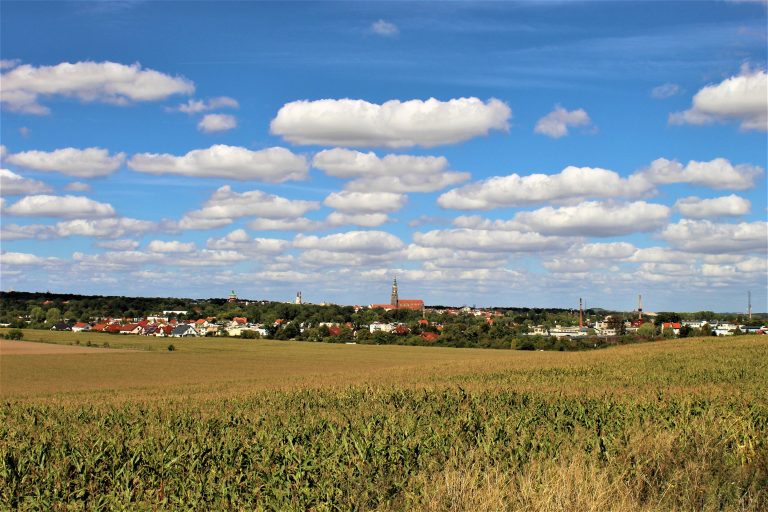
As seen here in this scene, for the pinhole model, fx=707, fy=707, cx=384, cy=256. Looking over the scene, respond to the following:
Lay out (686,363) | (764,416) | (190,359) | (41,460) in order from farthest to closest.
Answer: (190,359), (686,363), (764,416), (41,460)

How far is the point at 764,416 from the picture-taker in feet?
44.6

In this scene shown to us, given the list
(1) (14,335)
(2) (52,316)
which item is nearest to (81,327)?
(2) (52,316)

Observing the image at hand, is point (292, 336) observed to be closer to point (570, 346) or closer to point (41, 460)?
point (570, 346)

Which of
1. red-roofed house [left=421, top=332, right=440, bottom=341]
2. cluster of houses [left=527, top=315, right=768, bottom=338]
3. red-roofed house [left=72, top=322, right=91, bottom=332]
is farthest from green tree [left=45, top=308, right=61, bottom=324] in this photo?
cluster of houses [left=527, top=315, right=768, bottom=338]

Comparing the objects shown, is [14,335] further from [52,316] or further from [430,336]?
[430,336]

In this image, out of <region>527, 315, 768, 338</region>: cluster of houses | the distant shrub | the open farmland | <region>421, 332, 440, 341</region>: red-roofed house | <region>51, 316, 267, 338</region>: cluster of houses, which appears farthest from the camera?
<region>51, 316, 267, 338</region>: cluster of houses

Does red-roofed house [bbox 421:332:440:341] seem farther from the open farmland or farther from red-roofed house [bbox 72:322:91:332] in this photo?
the open farmland

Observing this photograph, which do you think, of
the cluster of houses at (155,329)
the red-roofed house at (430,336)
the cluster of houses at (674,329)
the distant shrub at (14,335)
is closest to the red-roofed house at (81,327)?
the cluster of houses at (155,329)

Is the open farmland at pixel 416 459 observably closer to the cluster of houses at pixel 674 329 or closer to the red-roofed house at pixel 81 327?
the cluster of houses at pixel 674 329

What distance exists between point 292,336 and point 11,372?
6732 cm

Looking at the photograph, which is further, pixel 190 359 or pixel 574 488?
pixel 190 359

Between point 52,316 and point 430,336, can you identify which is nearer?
point 430,336

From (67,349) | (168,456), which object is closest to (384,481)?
(168,456)

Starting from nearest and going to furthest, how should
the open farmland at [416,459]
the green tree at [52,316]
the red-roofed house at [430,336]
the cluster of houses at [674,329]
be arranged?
the open farmland at [416,459] → the cluster of houses at [674,329] → the red-roofed house at [430,336] → the green tree at [52,316]
